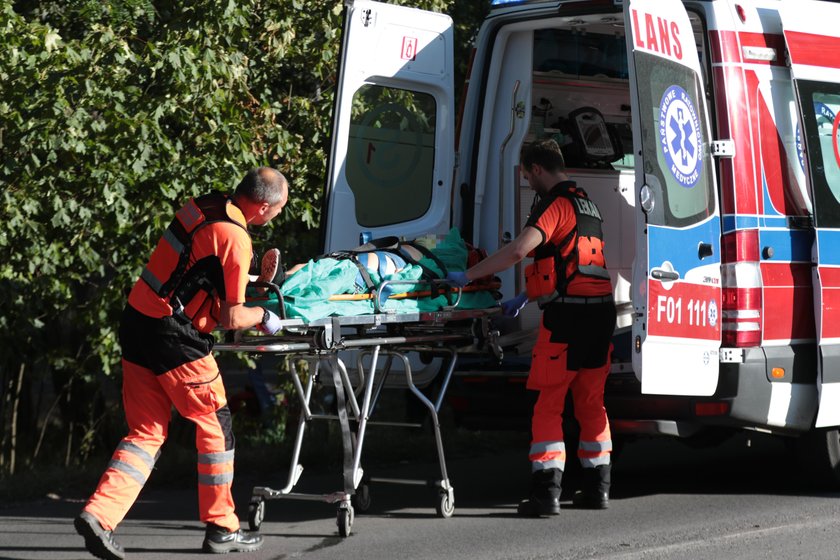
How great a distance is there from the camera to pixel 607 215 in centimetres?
822

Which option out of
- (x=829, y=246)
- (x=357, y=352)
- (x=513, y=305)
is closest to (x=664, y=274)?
(x=513, y=305)

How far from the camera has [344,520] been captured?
6074mm

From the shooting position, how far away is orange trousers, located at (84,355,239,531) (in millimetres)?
5566

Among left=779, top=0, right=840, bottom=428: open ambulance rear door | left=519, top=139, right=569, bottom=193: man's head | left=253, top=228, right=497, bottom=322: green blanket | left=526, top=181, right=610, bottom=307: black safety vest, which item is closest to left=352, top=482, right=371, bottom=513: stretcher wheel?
left=253, top=228, right=497, bottom=322: green blanket

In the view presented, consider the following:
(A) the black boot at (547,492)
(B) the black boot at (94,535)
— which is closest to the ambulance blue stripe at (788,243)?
(A) the black boot at (547,492)

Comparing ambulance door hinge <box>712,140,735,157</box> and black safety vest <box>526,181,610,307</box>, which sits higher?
ambulance door hinge <box>712,140,735,157</box>

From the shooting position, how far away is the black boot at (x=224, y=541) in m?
5.73

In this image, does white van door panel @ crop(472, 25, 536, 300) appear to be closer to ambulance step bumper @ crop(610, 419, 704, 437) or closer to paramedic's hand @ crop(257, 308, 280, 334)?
ambulance step bumper @ crop(610, 419, 704, 437)

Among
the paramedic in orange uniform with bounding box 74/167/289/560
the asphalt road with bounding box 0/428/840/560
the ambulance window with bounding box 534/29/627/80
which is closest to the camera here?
the paramedic in orange uniform with bounding box 74/167/289/560

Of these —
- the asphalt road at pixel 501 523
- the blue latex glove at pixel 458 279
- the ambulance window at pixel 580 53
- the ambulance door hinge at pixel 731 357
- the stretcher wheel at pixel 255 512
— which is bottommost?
the asphalt road at pixel 501 523

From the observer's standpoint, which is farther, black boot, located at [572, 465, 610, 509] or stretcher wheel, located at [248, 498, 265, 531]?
black boot, located at [572, 465, 610, 509]

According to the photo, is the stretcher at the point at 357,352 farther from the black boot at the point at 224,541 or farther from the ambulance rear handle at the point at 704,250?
the ambulance rear handle at the point at 704,250

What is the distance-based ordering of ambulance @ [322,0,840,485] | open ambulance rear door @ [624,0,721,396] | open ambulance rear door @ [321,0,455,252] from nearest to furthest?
1. open ambulance rear door @ [624,0,721,396]
2. ambulance @ [322,0,840,485]
3. open ambulance rear door @ [321,0,455,252]

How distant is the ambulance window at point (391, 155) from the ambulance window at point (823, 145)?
2.03 m
